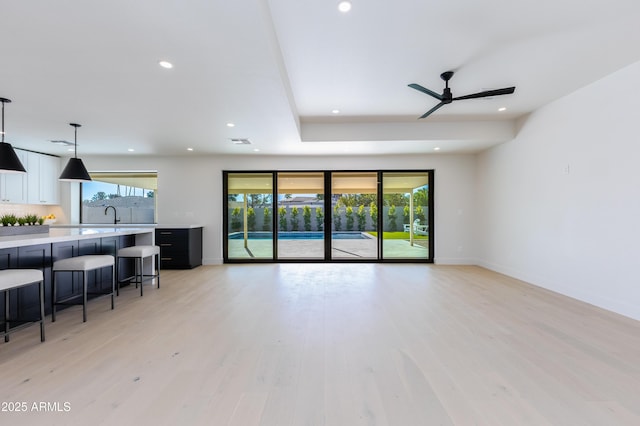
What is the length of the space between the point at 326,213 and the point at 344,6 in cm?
451

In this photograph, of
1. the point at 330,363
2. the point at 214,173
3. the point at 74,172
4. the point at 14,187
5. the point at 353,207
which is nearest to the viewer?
the point at 330,363

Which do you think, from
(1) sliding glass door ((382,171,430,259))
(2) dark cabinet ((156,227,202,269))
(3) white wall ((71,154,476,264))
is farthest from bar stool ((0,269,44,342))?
(1) sliding glass door ((382,171,430,259))

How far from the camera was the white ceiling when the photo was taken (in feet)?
6.65

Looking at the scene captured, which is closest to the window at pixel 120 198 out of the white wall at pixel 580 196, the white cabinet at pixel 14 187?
the white cabinet at pixel 14 187

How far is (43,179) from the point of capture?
5844mm

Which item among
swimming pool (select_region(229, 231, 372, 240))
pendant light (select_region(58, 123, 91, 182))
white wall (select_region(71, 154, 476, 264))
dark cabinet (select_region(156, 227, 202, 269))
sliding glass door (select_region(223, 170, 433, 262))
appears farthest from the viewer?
swimming pool (select_region(229, 231, 372, 240))

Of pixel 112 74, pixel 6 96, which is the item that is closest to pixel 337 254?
pixel 112 74

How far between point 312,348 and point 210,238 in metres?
4.70

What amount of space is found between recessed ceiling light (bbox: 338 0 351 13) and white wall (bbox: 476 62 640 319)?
334 cm

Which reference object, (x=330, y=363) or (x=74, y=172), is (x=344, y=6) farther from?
(x=74, y=172)

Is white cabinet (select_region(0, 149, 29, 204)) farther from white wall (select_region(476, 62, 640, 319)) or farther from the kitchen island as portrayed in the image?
white wall (select_region(476, 62, 640, 319))

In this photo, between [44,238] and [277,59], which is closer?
[277,59]

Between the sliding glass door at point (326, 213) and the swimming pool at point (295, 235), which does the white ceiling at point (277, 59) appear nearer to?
the sliding glass door at point (326, 213)

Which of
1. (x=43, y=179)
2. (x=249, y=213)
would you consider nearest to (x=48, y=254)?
(x=249, y=213)
